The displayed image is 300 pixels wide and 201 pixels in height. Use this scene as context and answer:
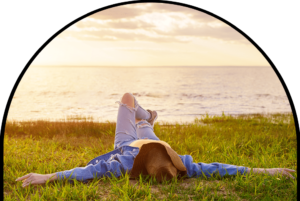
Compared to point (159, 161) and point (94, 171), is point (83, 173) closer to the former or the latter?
point (94, 171)

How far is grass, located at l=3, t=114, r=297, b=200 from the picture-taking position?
265 cm

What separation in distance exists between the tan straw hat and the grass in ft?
0.40

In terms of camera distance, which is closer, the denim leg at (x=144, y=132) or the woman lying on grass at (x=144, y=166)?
the woman lying on grass at (x=144, y=166)

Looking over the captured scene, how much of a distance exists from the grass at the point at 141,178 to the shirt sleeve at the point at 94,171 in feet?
0.26

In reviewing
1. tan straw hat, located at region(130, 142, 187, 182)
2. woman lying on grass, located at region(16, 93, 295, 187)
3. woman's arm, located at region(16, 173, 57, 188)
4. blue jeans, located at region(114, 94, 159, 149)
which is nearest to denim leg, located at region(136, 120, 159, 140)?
blue jeans, located at region(114, 94, 159, 149)

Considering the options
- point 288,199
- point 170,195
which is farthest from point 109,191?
point 288,199

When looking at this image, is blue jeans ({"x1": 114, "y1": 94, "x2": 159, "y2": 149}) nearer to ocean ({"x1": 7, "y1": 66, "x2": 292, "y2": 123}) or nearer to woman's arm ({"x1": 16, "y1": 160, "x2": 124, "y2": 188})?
woman's arm ({"x1": 16, "y1": 160, "x2": 124, "y2": 188})

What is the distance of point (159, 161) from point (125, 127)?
3.86 ft

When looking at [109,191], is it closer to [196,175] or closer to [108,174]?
[108,174]

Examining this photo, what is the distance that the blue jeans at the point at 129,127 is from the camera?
12.5ft

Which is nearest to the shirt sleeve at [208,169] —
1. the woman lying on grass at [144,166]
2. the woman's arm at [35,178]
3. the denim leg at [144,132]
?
the woman lying on grass at [144,166]

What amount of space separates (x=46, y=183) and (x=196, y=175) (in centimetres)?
188

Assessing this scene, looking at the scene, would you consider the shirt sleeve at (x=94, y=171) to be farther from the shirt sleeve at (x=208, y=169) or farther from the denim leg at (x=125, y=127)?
the shirt sleeve at (x=208, y=169)

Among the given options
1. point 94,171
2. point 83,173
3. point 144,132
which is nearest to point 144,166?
point 94,171
